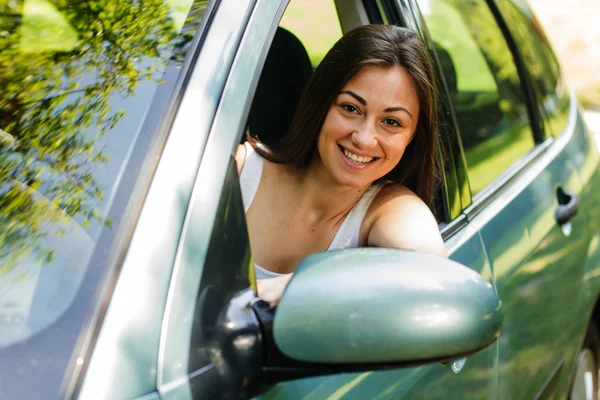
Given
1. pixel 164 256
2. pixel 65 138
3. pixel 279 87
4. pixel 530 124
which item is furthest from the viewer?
pixel 530 124

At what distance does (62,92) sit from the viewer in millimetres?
1354

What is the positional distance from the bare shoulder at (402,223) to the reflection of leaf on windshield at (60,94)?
71 cm

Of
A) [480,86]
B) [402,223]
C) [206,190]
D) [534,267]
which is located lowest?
[534,267]

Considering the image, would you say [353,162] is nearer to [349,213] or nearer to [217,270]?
[349,213]

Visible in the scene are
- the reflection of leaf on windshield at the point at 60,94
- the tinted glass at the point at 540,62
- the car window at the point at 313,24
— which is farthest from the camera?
the tinted glass at the point at 540,62

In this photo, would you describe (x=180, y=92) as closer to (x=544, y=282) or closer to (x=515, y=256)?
(x=515, y=256)

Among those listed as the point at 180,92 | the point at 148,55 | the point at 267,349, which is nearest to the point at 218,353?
the point at 267,349

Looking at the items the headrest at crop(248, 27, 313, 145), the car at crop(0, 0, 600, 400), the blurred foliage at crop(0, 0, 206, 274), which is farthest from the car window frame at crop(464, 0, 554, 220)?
the blurred foliage at crop(0, 0, 206, 274)

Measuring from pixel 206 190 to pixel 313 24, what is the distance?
160 cm

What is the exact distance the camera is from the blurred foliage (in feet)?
4.04

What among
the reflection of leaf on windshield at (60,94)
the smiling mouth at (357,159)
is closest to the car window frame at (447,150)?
Answer: the smiling mouth at (357,159)

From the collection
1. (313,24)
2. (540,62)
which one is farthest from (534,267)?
(313,24)

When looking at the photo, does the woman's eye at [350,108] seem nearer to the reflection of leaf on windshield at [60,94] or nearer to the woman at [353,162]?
the woman at [353,162]

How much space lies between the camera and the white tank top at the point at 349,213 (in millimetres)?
1974
